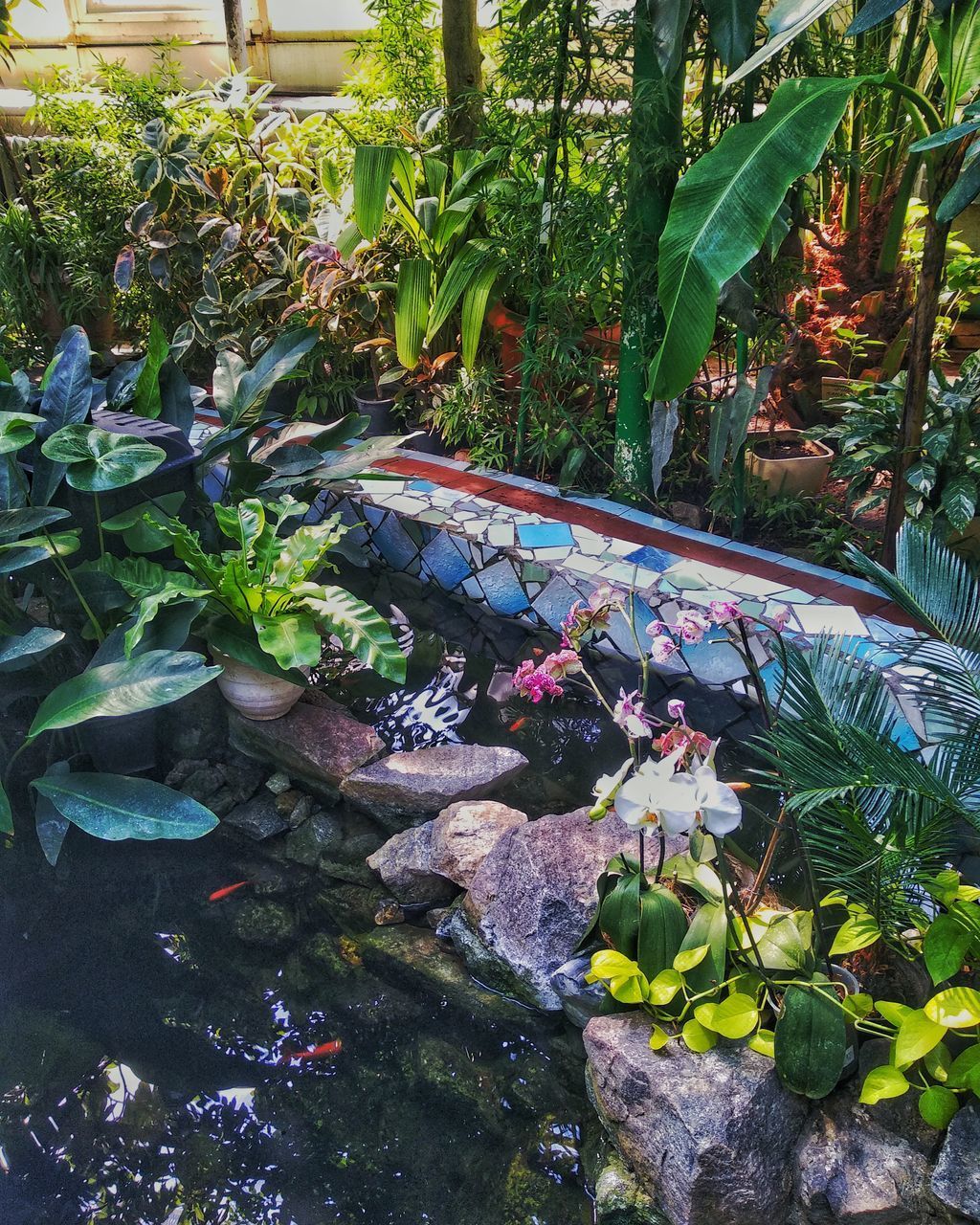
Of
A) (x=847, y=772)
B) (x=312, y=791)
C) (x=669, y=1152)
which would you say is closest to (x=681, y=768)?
(x=847, y=772)

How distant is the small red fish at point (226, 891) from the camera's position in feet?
8.05

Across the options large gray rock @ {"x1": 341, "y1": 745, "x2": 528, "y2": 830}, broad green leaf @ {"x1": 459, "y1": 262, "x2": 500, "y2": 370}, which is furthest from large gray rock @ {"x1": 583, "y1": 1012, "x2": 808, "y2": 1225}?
broad green leaf @ {"x1": 459, "y1": 262, "x2": 500, "y2": 370}

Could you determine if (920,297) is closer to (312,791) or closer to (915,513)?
(915,513)

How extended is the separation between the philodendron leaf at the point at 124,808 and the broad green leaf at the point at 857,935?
1267 millimetres

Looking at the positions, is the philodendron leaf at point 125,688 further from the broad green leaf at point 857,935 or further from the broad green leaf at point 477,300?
the broad green leaf at point 477,300

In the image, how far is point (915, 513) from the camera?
295 cm

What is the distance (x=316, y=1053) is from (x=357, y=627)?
109 centimetres

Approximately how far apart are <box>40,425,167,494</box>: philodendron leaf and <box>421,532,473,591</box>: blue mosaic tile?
4.39 ft

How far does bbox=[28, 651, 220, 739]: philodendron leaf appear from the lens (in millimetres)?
2221

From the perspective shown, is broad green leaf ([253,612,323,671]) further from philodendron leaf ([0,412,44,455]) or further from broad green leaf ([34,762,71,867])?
philodendron leaf ([0,412,44,455])

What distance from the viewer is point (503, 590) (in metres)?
3.50

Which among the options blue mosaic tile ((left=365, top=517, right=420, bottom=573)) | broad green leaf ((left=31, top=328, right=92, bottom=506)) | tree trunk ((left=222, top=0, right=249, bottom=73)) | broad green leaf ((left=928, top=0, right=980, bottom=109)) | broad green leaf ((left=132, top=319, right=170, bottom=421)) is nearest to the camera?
broad green leaf ((left=928, top=0, right=980, bottom=109))

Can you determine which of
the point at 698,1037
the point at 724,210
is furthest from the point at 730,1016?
the point at 724,210

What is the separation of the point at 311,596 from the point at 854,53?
2766 mm
